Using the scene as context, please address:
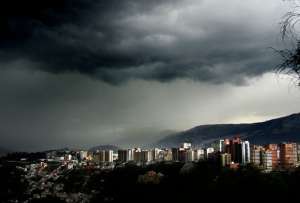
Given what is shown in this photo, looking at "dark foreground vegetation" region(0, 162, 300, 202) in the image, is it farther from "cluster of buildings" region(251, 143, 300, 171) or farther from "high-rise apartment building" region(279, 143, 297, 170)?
"high-rise apartment building" region(279, 143, 297, 170)

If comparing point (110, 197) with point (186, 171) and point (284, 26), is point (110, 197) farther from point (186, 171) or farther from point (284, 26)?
point (284, 26)

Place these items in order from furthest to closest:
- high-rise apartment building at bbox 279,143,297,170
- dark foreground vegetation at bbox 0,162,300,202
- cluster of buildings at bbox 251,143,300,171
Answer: high-rise apartment building at bbox 279,143,297,170 → cluster of buildings at bbox 251,143,300,171 → dark foreground vegetation at bbox 0,162,300,202

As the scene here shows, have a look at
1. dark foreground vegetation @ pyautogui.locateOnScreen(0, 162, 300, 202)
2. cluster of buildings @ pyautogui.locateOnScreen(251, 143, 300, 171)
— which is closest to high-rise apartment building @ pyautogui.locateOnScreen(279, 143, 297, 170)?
cluster of buildings @ pyautogui.locateOnScreen(251, 143, 300, 171)

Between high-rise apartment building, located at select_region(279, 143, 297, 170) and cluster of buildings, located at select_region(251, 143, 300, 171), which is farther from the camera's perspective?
high-rise apartment building, located at select_region(279, 143, 297, 170)

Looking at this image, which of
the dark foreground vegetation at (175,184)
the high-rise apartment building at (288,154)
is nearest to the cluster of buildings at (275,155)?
the high-rise apartment building at (288,154)

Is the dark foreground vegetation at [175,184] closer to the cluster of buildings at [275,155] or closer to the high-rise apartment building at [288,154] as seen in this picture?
the cluster of buildings at [275,155]

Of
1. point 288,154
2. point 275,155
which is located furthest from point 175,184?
point 288,154

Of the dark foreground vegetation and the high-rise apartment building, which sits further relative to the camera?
the high-rise apartment building

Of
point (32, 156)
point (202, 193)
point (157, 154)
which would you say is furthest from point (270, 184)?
point (32, 156)

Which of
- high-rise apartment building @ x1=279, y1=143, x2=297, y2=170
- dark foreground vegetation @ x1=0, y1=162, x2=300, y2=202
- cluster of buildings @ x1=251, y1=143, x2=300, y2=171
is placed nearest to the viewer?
dark foreground vegetation @ x1=0, y1=162, x2=300, y2=202
